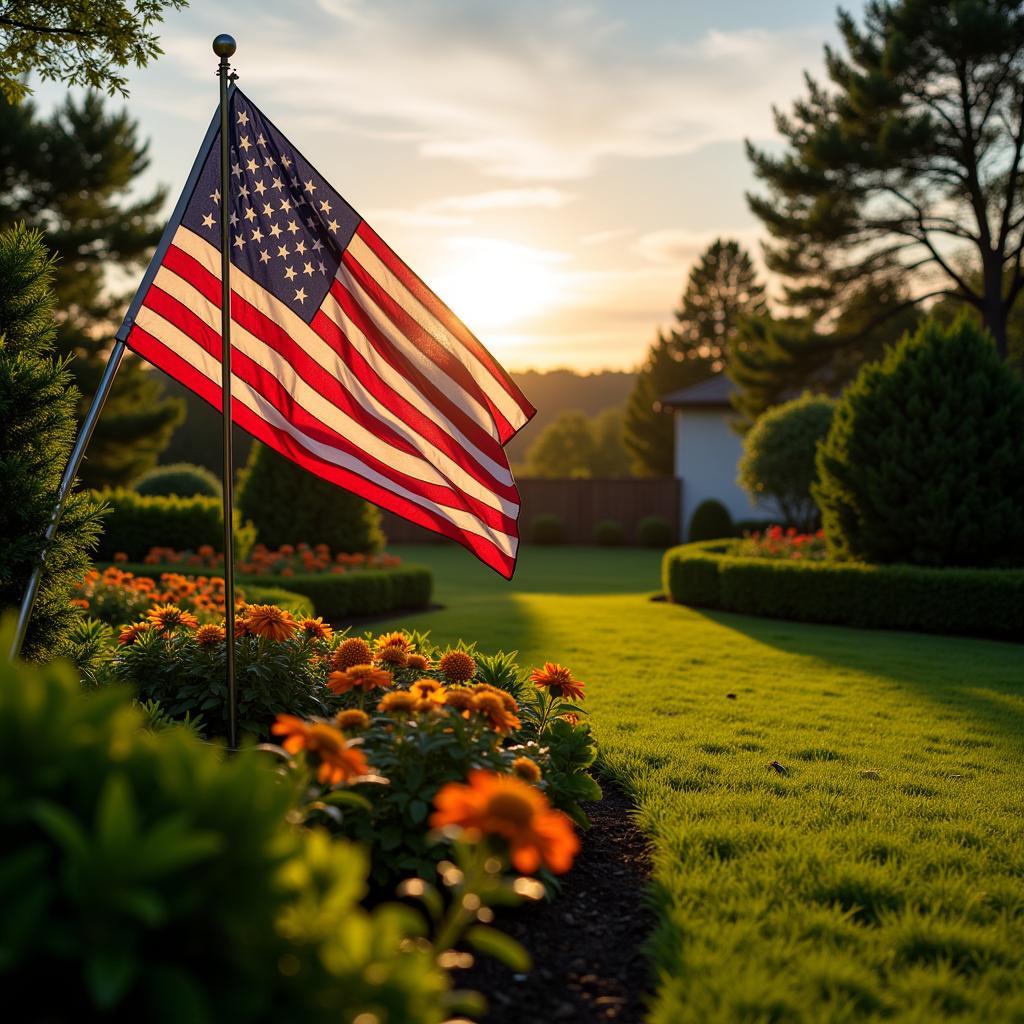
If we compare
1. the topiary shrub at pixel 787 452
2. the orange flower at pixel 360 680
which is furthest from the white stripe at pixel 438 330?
the topiary shrub at pixel 787 452

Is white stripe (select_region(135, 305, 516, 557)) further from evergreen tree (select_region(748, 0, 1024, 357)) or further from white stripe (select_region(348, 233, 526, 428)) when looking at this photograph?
evergreen tree (select_region(748, 0, 1024, 357))

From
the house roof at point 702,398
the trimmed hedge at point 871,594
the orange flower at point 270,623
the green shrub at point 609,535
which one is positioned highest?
the house roof at point 702,398

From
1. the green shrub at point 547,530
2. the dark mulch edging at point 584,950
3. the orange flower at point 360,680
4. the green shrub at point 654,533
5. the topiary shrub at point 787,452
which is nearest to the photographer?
the dark mulch edging at point 584,950

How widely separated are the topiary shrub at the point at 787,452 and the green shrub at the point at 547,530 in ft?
34.6

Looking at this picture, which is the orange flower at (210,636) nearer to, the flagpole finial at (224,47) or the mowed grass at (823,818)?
the mowed grass at (823,818)

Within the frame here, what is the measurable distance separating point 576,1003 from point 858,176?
2749 centimetres

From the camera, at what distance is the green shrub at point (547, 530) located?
33.7 metres

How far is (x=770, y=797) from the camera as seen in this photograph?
4.61 metres

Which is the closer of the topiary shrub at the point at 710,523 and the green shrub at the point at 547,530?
the topiary shrub at the point at 710,523

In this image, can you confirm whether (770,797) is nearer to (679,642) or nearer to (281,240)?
(281,240)

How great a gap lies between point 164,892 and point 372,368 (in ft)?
10.4

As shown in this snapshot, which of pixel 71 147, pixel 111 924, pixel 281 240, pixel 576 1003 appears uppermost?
pixel 71 147

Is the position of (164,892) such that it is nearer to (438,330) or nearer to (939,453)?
(438,330)

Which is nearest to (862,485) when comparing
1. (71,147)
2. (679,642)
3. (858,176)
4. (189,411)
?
(679,642)
